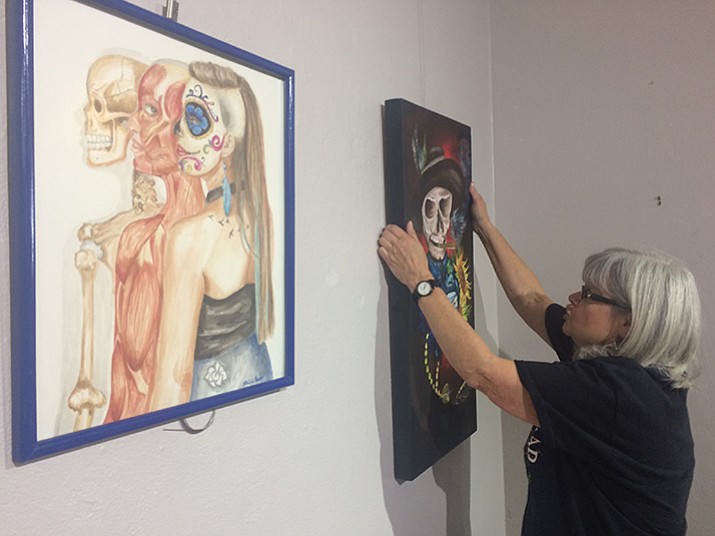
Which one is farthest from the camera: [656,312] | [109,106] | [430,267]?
[430,267]

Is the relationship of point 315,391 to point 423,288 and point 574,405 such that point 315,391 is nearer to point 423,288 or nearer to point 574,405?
point 423,288

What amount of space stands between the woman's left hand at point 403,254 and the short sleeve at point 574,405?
31 centimetres

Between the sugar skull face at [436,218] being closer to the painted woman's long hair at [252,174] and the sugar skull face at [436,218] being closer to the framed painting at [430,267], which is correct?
the framed painting at [430,267]

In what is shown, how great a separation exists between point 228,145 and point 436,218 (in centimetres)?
69

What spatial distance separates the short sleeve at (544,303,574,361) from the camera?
1.56 m

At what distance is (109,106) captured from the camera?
0.69 meters

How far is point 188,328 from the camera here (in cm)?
80

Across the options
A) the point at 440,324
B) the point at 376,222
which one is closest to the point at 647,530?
the point at 440,324

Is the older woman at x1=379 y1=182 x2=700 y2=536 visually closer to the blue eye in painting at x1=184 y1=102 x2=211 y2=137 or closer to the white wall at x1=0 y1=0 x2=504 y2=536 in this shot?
the white wall at x1=0 y1=0 x2=504 y2=536

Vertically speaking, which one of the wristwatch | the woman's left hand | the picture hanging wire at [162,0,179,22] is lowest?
the wristwatch

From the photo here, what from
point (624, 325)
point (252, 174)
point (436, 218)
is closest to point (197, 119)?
point (252, 174)

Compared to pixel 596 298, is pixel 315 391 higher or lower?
lower

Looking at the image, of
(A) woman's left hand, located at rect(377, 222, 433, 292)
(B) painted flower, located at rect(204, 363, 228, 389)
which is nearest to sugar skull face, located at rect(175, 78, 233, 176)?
(B) painted flower, located at rect(204, 363, 228, 389)

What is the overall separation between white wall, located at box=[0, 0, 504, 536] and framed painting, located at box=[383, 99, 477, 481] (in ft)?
0.11
